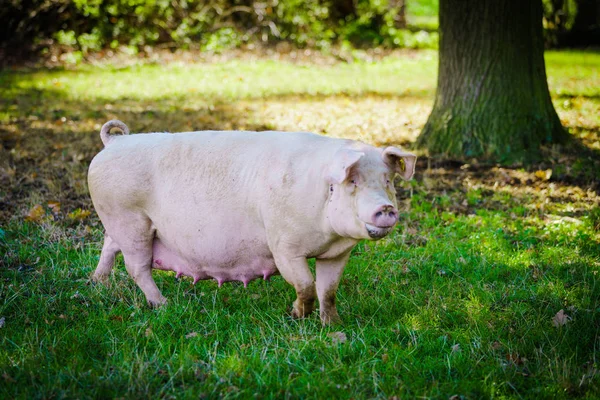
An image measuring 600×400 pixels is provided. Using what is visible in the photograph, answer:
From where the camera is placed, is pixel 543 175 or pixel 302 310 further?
pixel 543 175

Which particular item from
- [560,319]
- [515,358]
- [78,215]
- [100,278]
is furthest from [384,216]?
[78,215]

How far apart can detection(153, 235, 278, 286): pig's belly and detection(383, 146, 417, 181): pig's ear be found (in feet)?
3.08

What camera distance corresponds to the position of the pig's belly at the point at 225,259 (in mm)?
3977

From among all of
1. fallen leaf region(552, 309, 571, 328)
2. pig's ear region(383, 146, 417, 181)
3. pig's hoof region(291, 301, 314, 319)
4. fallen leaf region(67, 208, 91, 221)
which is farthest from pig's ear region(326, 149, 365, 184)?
fallen leaf region(67, 208, 91, 221)

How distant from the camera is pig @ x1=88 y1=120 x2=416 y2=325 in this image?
3568mm

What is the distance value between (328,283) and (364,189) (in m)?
0.85

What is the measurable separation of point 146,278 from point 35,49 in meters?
12.2

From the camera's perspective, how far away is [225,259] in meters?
4.02

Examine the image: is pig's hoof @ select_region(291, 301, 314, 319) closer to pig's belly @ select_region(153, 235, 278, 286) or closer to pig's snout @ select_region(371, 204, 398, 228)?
pig's belly @ select_region(153, 235, 278, 286)

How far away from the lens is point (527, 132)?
25.4ft

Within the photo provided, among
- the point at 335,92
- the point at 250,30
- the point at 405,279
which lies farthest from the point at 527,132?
the point at 250,30

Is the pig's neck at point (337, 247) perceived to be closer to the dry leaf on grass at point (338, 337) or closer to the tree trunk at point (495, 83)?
the dry leaf on grass at point (338, 337)

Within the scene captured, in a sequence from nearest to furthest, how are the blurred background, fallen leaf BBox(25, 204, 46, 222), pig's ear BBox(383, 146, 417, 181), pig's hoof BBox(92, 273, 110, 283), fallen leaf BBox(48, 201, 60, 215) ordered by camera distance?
pig's ear BBox(383, 146, 417, 181), pig's hoof BBox(92, 273, 110, 283), fallen leaf BBox(25, 204, 46, 222), fallen leaf BBox(48, 201, 60, 215), the blurred background

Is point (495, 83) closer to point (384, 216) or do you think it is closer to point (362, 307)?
point (362, 307)
